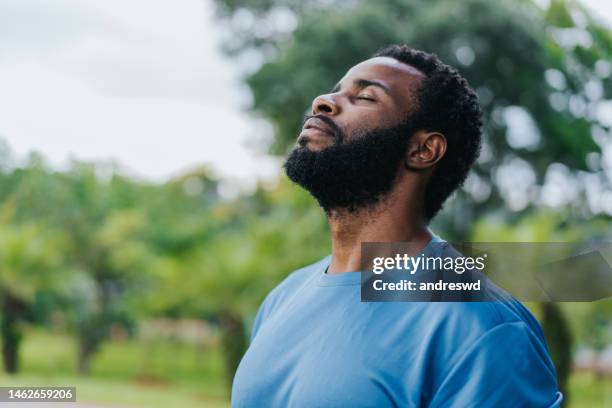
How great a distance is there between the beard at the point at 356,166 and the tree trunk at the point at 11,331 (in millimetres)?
10088

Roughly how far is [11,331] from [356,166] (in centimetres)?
1030

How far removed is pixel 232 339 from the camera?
8828mm

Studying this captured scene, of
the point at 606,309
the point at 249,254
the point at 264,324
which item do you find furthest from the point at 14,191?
the point at 264,324

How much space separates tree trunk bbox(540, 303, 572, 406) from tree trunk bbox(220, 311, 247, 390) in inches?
137

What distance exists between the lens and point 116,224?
11289 mm

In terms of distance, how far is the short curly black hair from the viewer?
116 cm

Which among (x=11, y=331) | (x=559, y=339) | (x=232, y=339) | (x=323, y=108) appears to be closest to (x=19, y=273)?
(x=11, y=331)

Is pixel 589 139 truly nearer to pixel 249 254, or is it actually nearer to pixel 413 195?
pixel 249 254

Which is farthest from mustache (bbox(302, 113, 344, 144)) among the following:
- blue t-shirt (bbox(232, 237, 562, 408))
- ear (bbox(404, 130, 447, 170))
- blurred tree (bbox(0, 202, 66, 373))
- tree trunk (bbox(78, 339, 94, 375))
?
tree trunk (bbox(78, 339, 94, 375))

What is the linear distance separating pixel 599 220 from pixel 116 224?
7.01 meters

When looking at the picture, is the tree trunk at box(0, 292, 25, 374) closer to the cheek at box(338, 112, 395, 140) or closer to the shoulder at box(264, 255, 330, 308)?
the shoulder at box(264, 255, 330, 308)

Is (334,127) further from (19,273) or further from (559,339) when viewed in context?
(19,273)

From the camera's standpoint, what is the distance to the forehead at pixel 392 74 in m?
1.16

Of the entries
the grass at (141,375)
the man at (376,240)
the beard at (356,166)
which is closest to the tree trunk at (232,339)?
the grass at (141,375)
